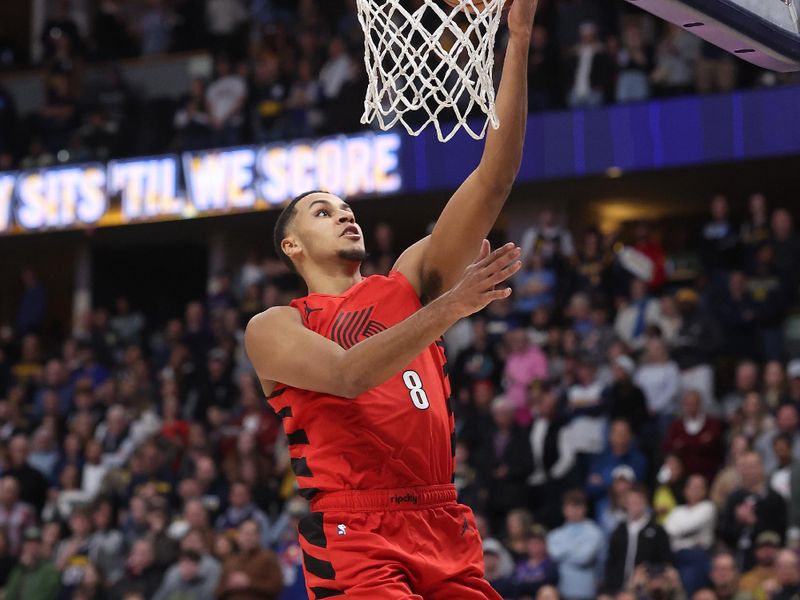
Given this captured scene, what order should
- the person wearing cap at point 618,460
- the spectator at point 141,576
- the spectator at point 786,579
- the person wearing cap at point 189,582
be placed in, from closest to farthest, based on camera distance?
the spectator at point 786,579 → the person wearing cap at point 618,460 → the person wearing cap at point 189,582 → the spectator at point 141,576

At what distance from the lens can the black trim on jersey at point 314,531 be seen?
4484 millimetres

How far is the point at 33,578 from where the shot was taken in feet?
43.8

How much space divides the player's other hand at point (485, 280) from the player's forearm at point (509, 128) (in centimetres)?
66

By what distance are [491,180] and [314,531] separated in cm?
132

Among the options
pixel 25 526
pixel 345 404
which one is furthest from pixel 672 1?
pixel 25 526

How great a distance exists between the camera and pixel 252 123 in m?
17.4

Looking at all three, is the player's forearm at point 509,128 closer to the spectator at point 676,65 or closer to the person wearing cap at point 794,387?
the person wearing cap at point 794,387

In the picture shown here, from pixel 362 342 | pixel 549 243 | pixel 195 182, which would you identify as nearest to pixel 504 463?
pixel 549 243

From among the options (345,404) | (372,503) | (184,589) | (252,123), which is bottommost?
(184,589)

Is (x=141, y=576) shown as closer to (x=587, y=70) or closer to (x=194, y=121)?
(x=194, y=121)

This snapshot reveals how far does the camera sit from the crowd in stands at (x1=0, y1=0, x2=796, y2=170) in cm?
1505

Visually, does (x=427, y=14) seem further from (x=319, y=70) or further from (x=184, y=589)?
(x=319, y=70)

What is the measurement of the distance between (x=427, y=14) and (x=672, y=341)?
8.05 m

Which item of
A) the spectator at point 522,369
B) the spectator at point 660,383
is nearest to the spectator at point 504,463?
the spectator at point 522,369
